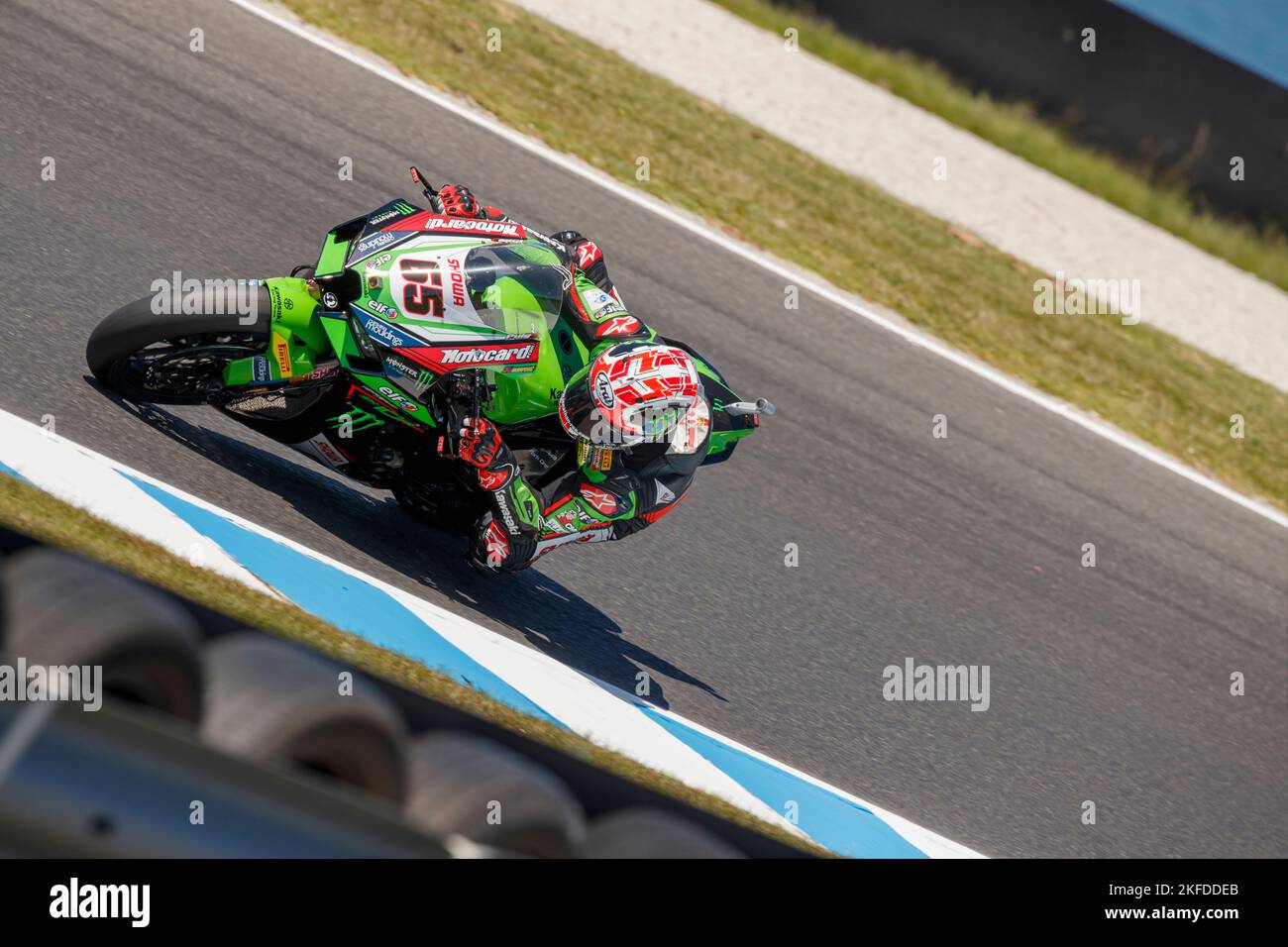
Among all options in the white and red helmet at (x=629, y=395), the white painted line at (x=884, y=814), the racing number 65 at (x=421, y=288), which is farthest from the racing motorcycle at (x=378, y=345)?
the white painted line at (x=884, y=814)

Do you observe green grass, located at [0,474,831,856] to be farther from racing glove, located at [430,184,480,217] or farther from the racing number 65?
racing glove, located at [430,184,480,217]

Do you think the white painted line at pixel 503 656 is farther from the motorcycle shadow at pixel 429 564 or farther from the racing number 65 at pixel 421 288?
the racing number 65 at pixel 421 288

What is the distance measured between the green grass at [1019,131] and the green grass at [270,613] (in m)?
9.74

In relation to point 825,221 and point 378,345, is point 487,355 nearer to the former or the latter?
point 378,345

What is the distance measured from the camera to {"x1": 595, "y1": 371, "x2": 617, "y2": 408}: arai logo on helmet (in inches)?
231

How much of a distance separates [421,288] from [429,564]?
1466mm

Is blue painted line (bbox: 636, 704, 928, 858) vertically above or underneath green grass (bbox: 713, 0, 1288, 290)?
underneath

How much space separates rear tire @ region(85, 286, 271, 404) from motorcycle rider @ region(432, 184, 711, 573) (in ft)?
3.14

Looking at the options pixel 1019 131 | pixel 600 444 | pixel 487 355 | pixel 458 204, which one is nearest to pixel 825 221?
pixel 1019 131

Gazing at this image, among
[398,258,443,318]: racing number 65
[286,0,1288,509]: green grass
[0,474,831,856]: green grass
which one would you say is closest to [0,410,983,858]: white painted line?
[0,474,831,856]: green grass

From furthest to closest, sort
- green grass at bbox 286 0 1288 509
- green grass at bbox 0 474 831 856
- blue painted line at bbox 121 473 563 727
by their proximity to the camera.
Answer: green grass at bbox 286 0 1288 509 < blue painted line at bbox 121 473 563 727 < green grass at bbox 0 474 831 856

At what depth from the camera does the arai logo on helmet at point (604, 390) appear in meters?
5.86
